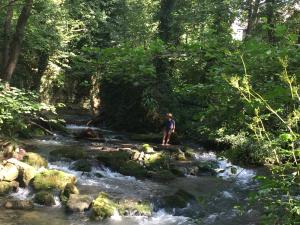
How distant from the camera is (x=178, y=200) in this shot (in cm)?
1204

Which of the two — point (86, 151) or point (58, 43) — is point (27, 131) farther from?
point (58, 43)

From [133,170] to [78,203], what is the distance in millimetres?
4176

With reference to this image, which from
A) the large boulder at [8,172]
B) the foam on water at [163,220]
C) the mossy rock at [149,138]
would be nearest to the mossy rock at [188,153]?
the mossy rock at [149,138]

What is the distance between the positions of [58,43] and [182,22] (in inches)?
409

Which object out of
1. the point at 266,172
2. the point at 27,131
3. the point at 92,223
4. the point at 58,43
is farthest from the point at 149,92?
the point at 92,223

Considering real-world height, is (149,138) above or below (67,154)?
above

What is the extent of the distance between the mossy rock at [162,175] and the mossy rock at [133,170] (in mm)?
290

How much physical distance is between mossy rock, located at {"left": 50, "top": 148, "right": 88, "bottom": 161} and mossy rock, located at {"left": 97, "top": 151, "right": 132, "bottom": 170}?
2.21ft

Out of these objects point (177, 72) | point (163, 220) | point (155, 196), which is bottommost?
point (163, 220)

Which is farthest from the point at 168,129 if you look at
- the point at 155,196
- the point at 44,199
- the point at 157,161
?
the point at 44,199

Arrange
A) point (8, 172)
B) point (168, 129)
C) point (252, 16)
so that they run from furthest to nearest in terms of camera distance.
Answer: point (252, 16), point (168, 129), point (8, 172)

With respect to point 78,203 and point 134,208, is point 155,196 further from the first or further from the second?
point 78,203

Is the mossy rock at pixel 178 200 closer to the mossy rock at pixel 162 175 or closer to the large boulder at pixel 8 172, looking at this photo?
the mossy rock at pixel 162 175

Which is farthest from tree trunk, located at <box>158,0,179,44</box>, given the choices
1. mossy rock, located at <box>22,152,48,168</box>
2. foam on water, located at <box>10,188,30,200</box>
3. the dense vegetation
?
foam on water, located at <box>10,188,30,200</box>
